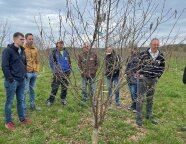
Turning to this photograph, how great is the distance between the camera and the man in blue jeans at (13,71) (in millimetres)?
6879

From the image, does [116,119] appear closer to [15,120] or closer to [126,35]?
[15,120]

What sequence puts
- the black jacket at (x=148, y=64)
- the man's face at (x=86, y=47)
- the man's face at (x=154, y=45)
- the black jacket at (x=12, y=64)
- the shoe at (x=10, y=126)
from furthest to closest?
the shoe at (x=10, y=126), the black jacket at (x=12, y=64), the man's face at (x=154, y=45), the black jacket at (x=148, y=64), the man's face at (x=86, y=47)

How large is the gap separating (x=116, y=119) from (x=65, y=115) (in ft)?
4.56

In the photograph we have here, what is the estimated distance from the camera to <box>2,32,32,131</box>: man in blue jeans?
6879mm

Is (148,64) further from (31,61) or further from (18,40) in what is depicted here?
(31,61)

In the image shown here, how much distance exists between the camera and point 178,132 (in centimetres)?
777

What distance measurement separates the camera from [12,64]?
709cm

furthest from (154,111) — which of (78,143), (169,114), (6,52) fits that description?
(6,52)

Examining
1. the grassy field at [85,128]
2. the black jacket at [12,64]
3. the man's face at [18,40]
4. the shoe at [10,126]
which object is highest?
the man's face at [18,40]

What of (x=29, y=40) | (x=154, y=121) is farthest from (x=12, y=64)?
(x=154, y=121)

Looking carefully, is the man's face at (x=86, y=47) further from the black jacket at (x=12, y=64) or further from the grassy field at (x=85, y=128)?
the black jacket at (x=12, y=64)

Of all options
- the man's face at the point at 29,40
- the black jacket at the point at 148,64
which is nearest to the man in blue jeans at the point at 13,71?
the man's face at the point at 29,40

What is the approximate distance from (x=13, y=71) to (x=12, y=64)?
0.16 m

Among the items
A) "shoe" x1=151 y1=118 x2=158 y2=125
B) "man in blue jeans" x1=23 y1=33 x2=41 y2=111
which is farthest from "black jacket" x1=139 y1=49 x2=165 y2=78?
"man in blue jeans" x1=23 y1=33 x2=41 y2=111
